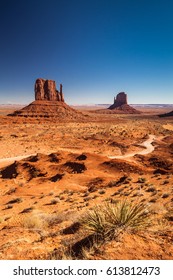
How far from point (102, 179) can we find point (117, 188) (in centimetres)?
224

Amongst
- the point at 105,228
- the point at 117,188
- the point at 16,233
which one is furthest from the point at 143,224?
the point at 117,188

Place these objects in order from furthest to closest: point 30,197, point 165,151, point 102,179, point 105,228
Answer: point 165,151
point 102,179
point 30,197
point 105,228

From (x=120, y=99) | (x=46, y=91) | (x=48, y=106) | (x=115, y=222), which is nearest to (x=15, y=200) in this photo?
(x=115, y=222)

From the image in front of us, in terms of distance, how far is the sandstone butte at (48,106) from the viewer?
7844 centimetres

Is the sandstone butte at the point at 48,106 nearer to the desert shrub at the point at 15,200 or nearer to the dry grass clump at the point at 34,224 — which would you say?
the desert shrub at the point at 15,200

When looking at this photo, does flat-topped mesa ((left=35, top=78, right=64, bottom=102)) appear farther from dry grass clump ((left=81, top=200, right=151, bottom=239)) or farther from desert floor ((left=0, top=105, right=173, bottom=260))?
dry grass clump ((left=81, top=200, right=151, bottom=239))

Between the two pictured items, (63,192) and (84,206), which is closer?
(84,206)

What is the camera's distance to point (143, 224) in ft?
15.2

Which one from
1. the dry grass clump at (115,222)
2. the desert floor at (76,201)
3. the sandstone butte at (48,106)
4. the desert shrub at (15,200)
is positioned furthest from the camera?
the sandstone butte at (48,106)

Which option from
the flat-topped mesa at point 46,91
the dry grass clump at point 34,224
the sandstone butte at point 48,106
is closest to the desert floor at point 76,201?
the dry grass clump at point 34,224

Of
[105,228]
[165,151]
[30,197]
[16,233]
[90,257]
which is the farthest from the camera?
[165,151]

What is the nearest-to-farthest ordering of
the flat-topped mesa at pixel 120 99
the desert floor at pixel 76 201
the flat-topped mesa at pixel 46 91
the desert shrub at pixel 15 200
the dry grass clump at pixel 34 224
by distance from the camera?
the desert floor at pixel 76 201, the dry grass clump at pixel 34 224, the desert shrub at pixel 15 200, the flat-topped mesa at pixel 46 91, the flat-topped mesa at pixel 120 99

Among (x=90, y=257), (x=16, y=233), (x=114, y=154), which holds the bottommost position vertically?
(x=114, y=154)
